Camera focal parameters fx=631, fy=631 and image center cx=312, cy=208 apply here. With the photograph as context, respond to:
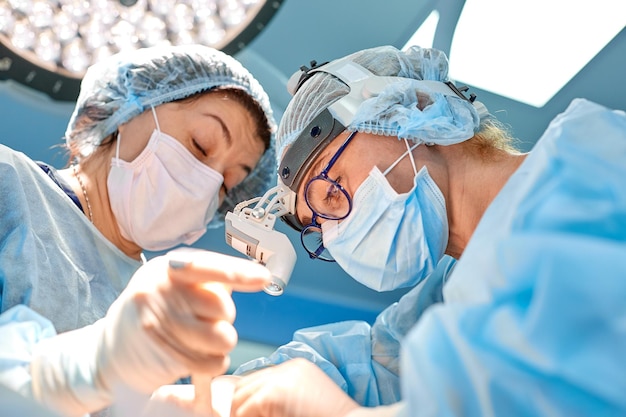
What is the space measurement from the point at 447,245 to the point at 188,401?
81 centimetres

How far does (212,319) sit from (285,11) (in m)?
1.42

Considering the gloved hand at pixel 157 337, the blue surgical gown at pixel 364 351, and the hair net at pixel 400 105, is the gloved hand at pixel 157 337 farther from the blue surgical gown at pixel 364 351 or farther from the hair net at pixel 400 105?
the hair net at pixel 400 105

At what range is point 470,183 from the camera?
151cm

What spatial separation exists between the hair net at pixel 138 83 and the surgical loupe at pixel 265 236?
0.45 meters

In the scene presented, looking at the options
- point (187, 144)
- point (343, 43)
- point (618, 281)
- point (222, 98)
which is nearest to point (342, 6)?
point (343, 43)

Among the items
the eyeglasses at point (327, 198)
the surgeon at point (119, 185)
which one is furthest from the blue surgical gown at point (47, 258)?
the eyeglasses at point (327, 198)

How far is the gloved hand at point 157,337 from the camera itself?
2.81 feet

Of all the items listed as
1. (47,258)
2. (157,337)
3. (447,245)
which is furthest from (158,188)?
(157,337)

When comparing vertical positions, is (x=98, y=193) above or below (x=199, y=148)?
below

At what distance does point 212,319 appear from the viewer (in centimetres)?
90

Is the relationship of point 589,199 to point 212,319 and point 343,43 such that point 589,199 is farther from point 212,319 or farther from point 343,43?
point 343,43

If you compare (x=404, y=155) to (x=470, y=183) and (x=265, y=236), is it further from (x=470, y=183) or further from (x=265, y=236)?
(x=265, y=236)

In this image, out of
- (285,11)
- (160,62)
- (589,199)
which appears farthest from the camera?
(285,11)

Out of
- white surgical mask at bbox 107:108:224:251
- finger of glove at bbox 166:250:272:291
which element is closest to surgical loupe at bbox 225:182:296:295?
white surgical mask at bbox 107:108:224:251
